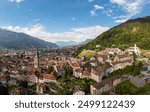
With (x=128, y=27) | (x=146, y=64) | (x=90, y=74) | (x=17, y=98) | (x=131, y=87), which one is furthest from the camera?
(x=128, y=27)

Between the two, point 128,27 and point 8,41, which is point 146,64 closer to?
point 128,27

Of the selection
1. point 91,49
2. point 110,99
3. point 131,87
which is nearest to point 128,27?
point 91,49

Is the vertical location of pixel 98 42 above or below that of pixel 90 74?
above

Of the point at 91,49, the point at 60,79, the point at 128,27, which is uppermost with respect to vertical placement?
the point at 128,27

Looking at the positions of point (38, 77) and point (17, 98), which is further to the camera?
point (38, 77)

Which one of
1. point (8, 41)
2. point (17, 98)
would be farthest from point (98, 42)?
point (8, 41)

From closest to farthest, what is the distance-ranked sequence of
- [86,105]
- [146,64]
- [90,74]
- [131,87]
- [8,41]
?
[86,105]
[131,87]
[90,74]
[146,64]
[8,41]
